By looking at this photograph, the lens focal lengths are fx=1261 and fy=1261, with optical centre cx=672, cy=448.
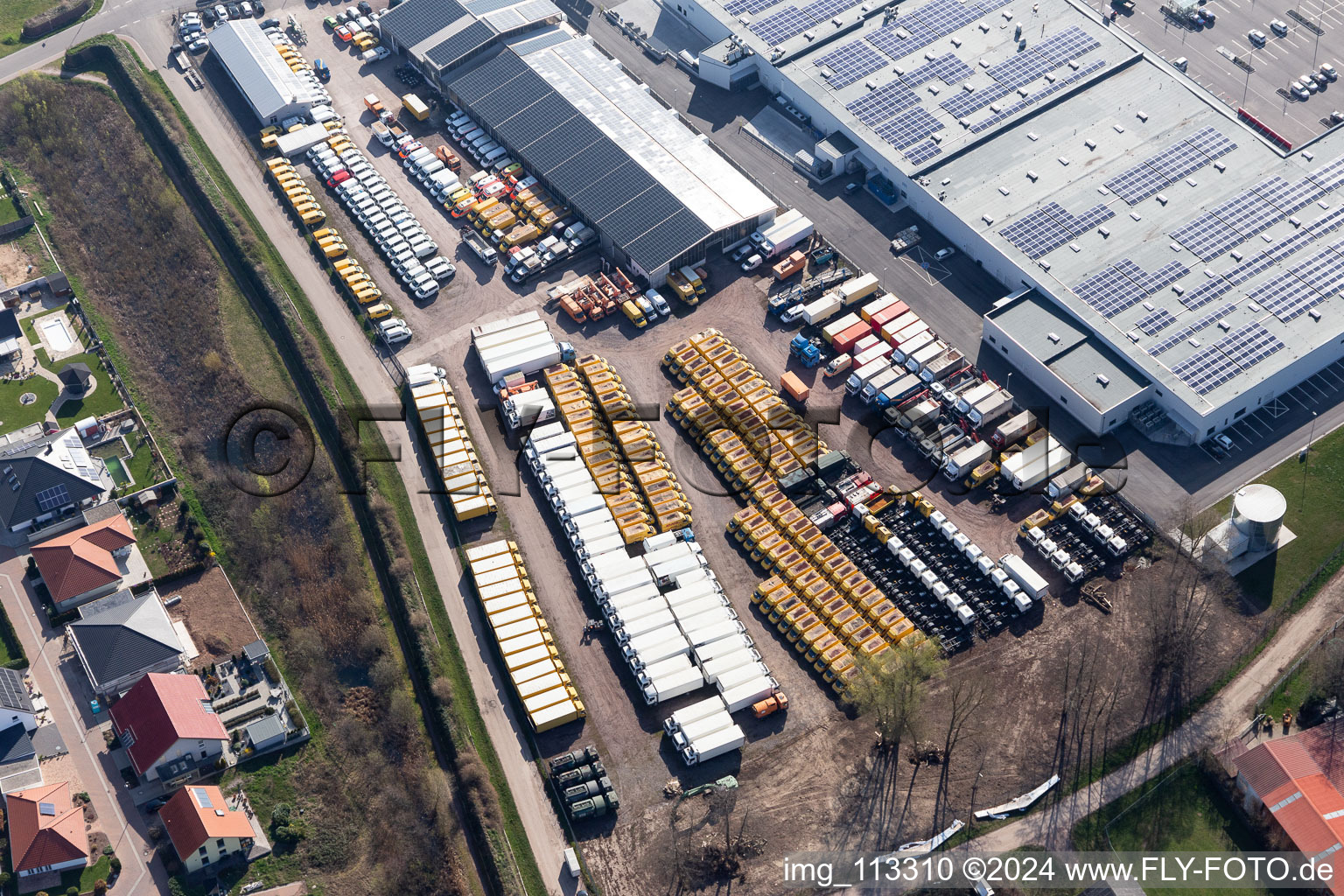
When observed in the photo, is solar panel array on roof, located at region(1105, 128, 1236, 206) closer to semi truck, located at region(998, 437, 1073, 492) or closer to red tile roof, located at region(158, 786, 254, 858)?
semi truck, located at region(998, 437, 1073, 492)

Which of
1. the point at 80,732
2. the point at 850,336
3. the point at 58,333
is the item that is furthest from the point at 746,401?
the point at 58,333

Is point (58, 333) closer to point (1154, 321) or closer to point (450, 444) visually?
point (450, 444)

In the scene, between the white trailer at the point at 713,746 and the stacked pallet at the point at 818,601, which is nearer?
the white trailer at the point at 713,746

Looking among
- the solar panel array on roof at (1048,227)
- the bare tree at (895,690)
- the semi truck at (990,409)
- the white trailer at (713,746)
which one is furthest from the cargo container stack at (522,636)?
the solar panel array on roof at (1048,227)

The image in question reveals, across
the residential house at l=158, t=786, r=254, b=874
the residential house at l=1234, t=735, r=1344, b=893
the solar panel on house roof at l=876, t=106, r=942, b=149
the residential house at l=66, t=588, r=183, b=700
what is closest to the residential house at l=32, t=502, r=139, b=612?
the residential house at l=66, t=588, r=183, b=700

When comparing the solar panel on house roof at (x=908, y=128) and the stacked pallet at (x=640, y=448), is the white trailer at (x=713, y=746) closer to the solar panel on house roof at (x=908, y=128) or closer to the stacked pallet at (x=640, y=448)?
the stacked pallet at (x=640, y=448)
